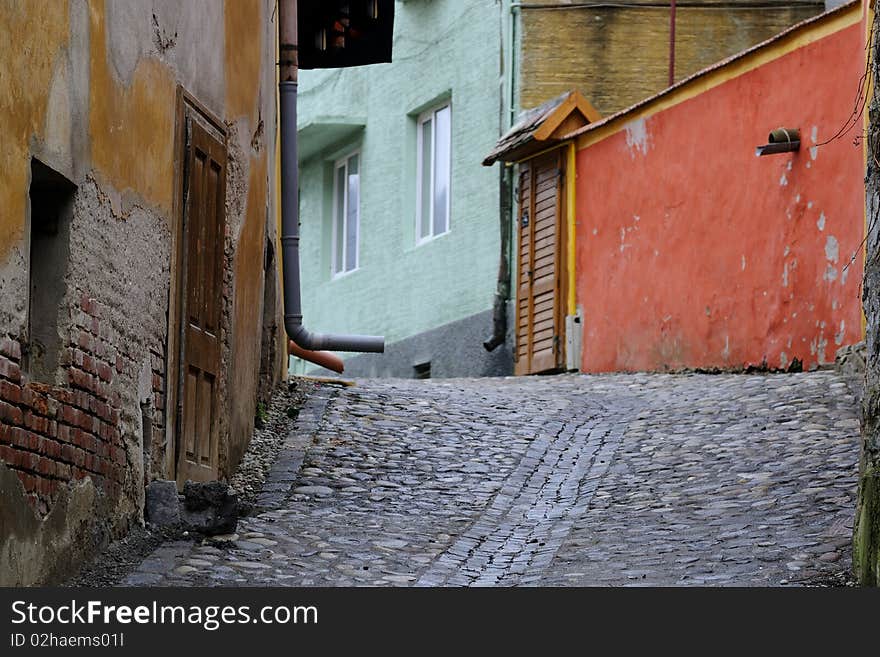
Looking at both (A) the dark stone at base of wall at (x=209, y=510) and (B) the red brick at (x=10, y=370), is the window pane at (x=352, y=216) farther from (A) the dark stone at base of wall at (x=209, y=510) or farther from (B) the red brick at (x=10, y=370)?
(B) the red brick at (x=10, y=370)

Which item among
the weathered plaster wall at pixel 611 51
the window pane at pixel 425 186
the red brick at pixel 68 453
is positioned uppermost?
the weathered plaster wall at pixel 611 51

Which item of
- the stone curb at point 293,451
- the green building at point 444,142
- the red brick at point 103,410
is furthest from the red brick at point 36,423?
the green building at point 444,142

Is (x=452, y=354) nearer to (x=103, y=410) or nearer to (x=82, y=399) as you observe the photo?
(x=103, y=410)

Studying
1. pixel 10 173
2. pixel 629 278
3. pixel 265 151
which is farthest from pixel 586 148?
pixel 10 173

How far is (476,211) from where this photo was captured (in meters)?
19.9

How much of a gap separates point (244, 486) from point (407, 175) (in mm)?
11660

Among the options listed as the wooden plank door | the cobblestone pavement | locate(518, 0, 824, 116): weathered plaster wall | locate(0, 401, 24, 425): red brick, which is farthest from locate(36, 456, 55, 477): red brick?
locate(518, 0, 824, 116): weathered plaster wall

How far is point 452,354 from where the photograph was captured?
20.1 m

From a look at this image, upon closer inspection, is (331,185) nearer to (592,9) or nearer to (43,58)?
(592,9)

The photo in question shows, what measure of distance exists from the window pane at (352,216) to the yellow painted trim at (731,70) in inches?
247

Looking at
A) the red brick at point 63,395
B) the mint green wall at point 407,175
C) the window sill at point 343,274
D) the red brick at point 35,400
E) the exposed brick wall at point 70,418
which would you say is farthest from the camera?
the window sill at point 343,274

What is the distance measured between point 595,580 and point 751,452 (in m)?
3.47

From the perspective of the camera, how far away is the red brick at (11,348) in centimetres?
675

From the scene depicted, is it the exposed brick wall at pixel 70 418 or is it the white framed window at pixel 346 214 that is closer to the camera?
the exposed brick wall at pixel 70 418
